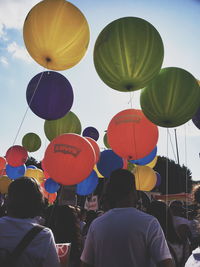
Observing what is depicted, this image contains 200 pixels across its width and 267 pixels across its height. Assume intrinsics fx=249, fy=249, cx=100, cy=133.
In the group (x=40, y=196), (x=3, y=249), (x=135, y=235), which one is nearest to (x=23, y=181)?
(x=40, y=196)

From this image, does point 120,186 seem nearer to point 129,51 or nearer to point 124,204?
point 124,204

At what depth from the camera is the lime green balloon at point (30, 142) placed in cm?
671

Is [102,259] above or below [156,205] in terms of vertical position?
below

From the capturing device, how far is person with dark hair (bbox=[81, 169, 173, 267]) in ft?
5.29

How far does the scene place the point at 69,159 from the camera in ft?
12.1

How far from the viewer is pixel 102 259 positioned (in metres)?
1.70

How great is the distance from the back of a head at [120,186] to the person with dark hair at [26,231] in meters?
0.51

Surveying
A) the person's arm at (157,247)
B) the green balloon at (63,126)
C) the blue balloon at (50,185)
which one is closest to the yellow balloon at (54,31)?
the green balloon at (63,126)

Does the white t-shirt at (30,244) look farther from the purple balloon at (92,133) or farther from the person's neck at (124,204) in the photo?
the purple balloon at (92,133)

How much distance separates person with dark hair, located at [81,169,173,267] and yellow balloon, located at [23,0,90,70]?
224cm

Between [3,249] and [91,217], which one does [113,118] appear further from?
[3,249]

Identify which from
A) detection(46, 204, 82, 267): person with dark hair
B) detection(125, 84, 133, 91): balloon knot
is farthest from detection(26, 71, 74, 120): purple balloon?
detection(46, 204, 82, 267): person with dark hair

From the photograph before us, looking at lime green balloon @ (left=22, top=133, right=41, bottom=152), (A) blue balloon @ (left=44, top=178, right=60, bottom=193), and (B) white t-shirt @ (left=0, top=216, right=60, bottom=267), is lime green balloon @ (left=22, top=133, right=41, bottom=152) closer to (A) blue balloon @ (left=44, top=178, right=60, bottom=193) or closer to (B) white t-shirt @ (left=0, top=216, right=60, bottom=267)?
(A) blue balloon @ (left=44, top=178, right=60, bottom=193)

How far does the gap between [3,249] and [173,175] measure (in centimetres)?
2853
